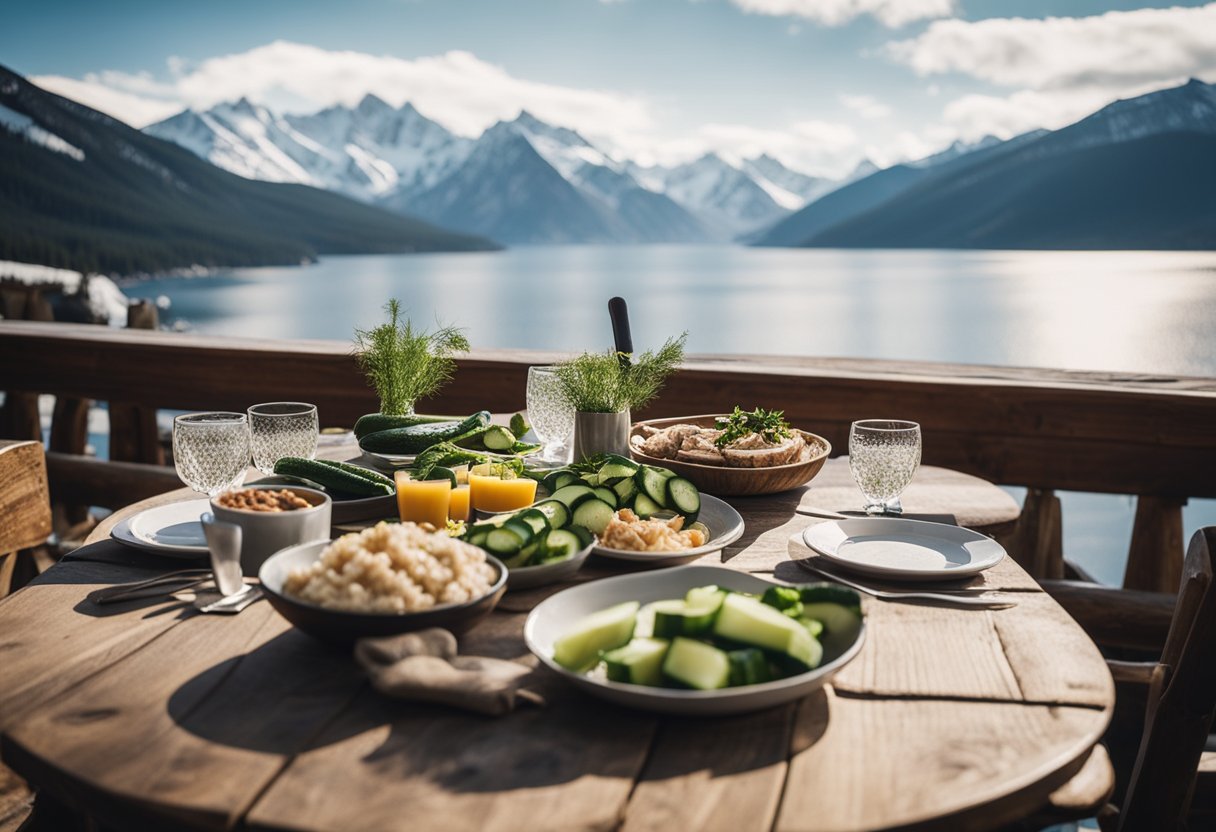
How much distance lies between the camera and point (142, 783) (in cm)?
91

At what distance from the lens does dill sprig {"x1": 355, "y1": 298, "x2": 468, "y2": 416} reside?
2.60 metres

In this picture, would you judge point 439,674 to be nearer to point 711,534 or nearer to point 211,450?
point 711,534

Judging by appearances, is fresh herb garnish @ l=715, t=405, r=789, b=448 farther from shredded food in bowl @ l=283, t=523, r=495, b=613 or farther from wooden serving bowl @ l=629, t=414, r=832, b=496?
shredded food in bowl @ l=283, t=523, r=495, b=613

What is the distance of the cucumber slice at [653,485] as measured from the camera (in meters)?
1.83

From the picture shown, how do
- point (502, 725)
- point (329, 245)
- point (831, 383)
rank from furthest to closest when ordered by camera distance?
point (329, 245) → point (831, 383) → point (502, 725)

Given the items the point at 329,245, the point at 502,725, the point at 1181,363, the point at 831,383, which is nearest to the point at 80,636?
the point at 502,725

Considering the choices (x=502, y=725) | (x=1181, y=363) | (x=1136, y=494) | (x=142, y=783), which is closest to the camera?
(x=142, y=783)

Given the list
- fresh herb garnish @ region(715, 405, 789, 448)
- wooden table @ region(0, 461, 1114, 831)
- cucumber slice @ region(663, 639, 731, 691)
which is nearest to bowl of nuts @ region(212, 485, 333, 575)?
wooden table @ region(0, 461, 1114, 831)

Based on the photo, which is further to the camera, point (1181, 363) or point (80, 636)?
point (1181, 363)

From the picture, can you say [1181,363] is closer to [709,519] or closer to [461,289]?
[709,519]

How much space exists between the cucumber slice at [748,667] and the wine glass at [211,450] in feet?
4.06

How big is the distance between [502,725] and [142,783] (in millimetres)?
373

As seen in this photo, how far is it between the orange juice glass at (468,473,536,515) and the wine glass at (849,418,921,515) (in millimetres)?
693

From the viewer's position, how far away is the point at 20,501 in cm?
243
